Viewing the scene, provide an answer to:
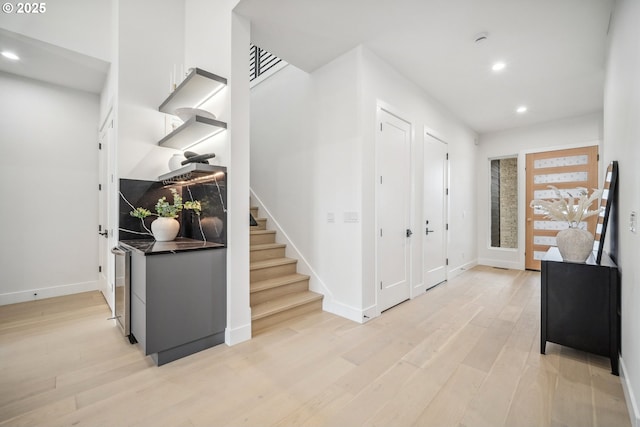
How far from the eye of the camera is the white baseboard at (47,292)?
3421mm

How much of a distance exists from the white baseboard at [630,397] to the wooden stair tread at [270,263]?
3005 millimetres

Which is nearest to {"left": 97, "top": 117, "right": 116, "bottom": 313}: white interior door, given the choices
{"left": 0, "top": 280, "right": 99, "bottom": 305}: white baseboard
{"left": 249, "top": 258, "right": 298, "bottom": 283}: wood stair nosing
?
{"left": 0, "top": 280, "right": 99, "bottom": 305}: white baseboard

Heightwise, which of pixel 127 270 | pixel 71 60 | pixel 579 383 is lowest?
pixel 579 383

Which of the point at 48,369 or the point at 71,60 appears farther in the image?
the point at 71,60

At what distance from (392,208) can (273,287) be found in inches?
69.0

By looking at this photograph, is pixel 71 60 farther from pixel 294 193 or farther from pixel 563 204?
pixel 563 204

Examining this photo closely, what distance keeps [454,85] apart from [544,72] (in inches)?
41.6

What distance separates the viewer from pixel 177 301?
7.12 feet

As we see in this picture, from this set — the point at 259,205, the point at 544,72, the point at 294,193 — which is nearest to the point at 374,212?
the point at 294,193

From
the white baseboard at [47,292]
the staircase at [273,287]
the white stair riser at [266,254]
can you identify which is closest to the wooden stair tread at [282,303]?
the staircase at [273,287]

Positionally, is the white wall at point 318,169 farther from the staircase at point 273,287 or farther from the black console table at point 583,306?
the black console table at point 583,306

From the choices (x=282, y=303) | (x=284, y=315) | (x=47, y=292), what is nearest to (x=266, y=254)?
(x=282, y=303)

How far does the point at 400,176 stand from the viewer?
354 cm

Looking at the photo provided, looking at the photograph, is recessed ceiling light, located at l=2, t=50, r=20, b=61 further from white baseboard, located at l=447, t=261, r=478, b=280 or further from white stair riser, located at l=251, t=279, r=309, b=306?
white baseboard, located at l=447, t=261, r=478, b=280
